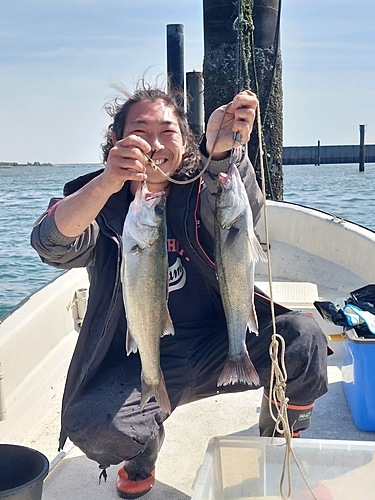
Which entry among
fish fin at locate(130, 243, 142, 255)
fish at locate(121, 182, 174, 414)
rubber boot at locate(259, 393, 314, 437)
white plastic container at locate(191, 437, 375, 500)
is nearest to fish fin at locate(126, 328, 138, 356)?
fish at locate(121, 182, 174, 414)

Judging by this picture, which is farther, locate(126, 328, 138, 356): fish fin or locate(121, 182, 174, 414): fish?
locate(126, 328, 138, 356): fish fin

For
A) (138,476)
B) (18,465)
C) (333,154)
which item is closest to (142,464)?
(138,476)

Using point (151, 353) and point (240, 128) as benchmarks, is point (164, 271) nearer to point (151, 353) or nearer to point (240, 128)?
point (151, 353)

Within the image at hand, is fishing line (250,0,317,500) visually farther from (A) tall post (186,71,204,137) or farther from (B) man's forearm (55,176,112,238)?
(A) tall post (186,71,204,137)

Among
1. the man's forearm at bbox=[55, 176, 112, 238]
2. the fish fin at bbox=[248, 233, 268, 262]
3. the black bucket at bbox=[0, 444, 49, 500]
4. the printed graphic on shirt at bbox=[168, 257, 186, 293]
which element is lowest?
the black bucket at bbox=[0, 444, 49, 500]

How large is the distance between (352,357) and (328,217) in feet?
10.5

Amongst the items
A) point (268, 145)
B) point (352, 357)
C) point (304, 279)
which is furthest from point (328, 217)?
point (352, 357)

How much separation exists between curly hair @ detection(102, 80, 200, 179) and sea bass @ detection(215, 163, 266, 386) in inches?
24.5

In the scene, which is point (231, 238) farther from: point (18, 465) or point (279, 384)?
point (18, 465)

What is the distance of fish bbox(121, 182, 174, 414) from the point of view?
2070 millimetres

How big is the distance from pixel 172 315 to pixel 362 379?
1149 mm

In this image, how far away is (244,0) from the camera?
6727 mm

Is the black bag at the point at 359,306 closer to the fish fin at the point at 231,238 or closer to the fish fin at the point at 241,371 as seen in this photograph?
the fish fin at the point at 241,371

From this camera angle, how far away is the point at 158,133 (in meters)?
2.73
